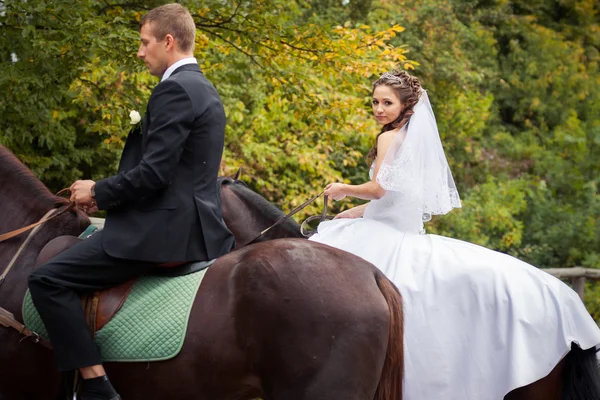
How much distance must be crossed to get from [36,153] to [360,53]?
3994 millimetres

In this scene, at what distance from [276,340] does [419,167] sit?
193 centimetres

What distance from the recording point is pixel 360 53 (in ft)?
26.1

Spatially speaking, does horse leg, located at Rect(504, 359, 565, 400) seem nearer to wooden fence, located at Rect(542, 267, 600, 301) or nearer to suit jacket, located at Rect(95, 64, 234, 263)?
suit jacket, located at Rect(95, 64, 234, 263)

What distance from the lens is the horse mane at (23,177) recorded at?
4.03m

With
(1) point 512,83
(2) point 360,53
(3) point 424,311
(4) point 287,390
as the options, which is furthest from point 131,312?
(1) point 512,83

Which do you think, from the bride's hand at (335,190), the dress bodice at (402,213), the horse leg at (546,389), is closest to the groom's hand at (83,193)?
the bride's hand at (335,190)

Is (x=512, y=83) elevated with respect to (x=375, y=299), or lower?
lower

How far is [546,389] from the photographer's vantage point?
14.4 feet

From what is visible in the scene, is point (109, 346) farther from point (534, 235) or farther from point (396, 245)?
point (534, 235)

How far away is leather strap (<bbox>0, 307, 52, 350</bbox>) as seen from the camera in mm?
3600

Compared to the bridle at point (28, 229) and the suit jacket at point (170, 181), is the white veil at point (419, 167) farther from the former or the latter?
the bridle at point (28, 229)

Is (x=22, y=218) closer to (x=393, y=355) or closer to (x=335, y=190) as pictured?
(x=335, y=190)

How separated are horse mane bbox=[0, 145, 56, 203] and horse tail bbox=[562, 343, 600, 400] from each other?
124 inches

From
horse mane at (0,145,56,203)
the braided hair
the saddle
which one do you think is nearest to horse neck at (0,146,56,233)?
horse mane at (0,145,56,203)
